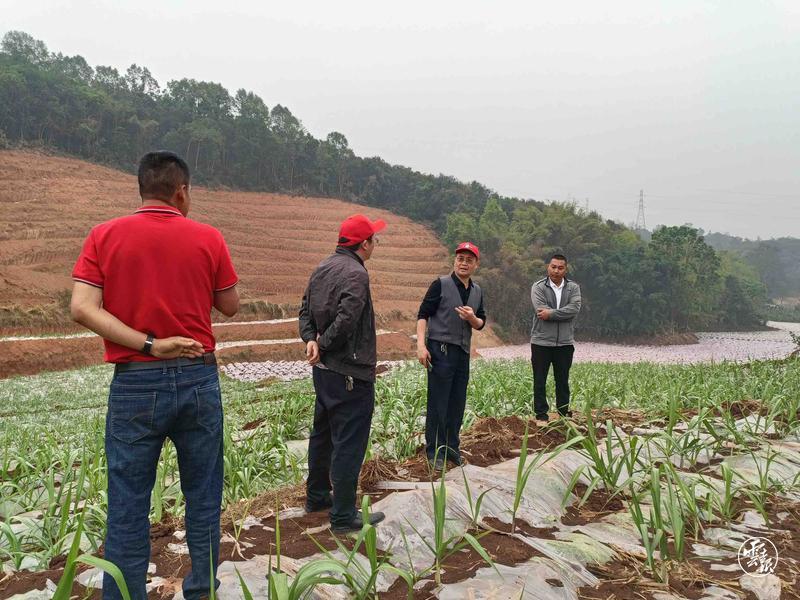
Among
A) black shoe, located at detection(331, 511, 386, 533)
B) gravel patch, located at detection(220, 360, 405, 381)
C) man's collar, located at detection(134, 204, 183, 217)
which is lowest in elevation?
gravel patch, located at detection(220, 360, 405, 381)

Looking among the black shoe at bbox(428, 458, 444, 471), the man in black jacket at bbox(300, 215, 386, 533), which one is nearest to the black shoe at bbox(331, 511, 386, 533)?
the man in black jacket at bbox(300, 215, 386, 533)

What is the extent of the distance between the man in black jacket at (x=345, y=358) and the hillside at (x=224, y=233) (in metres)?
25.6

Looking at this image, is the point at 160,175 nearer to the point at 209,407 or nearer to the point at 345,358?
the point at 209,407

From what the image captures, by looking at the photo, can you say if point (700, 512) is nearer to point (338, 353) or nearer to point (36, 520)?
point (338, 353)

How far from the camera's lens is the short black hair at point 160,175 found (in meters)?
2.10

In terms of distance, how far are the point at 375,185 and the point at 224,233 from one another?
20.3m

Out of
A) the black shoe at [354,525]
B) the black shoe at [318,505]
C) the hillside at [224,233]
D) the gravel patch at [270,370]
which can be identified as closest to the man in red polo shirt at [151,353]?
the black shoe at [354,525]

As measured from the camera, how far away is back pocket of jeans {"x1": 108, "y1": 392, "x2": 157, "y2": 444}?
6.48 ft

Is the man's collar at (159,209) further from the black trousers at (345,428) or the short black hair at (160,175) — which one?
the black trousers at (345,428)

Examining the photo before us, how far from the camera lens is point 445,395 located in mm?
3828

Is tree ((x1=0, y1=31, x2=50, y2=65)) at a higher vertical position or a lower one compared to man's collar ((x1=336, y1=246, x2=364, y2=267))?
higher

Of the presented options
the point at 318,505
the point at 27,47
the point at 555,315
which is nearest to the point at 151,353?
the point at 318,505

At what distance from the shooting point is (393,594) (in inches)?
85.4

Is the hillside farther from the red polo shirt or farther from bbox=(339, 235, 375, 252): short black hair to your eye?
the red polo shirt
